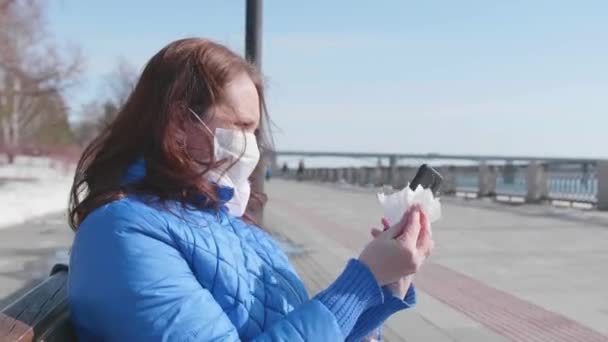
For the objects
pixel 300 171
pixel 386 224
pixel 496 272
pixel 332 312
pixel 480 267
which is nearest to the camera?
pixel 332 312

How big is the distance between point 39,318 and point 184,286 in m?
0.47

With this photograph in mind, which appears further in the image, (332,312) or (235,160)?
(235,160)

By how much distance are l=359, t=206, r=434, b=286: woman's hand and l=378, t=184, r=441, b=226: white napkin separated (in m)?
0.09

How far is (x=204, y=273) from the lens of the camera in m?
1.64

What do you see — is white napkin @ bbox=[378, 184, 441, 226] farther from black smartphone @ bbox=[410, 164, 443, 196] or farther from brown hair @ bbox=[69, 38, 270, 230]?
brown hair @ bbox=[69, 38, 270, 230]

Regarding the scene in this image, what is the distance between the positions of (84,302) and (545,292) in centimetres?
662

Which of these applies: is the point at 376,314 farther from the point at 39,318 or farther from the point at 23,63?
the point at 23,63

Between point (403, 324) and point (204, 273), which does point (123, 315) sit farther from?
point (403, 324)

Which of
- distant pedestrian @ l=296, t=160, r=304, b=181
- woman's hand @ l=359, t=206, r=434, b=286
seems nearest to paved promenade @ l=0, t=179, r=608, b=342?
woman's hand @ l=359, t=206, r=434, b=286

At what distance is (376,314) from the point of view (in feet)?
6.32

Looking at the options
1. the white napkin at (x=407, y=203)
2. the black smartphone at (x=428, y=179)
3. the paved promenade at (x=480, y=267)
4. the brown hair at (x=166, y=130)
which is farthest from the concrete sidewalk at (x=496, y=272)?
the brown hair at (x=166, y=130)

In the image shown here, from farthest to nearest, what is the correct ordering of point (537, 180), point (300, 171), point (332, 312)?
point (300, 171), point (537, 180), point (332, 312)

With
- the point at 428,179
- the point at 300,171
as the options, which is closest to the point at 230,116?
the point at 428,179

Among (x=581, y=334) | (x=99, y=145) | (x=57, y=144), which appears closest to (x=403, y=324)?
(x=581, y=334)
